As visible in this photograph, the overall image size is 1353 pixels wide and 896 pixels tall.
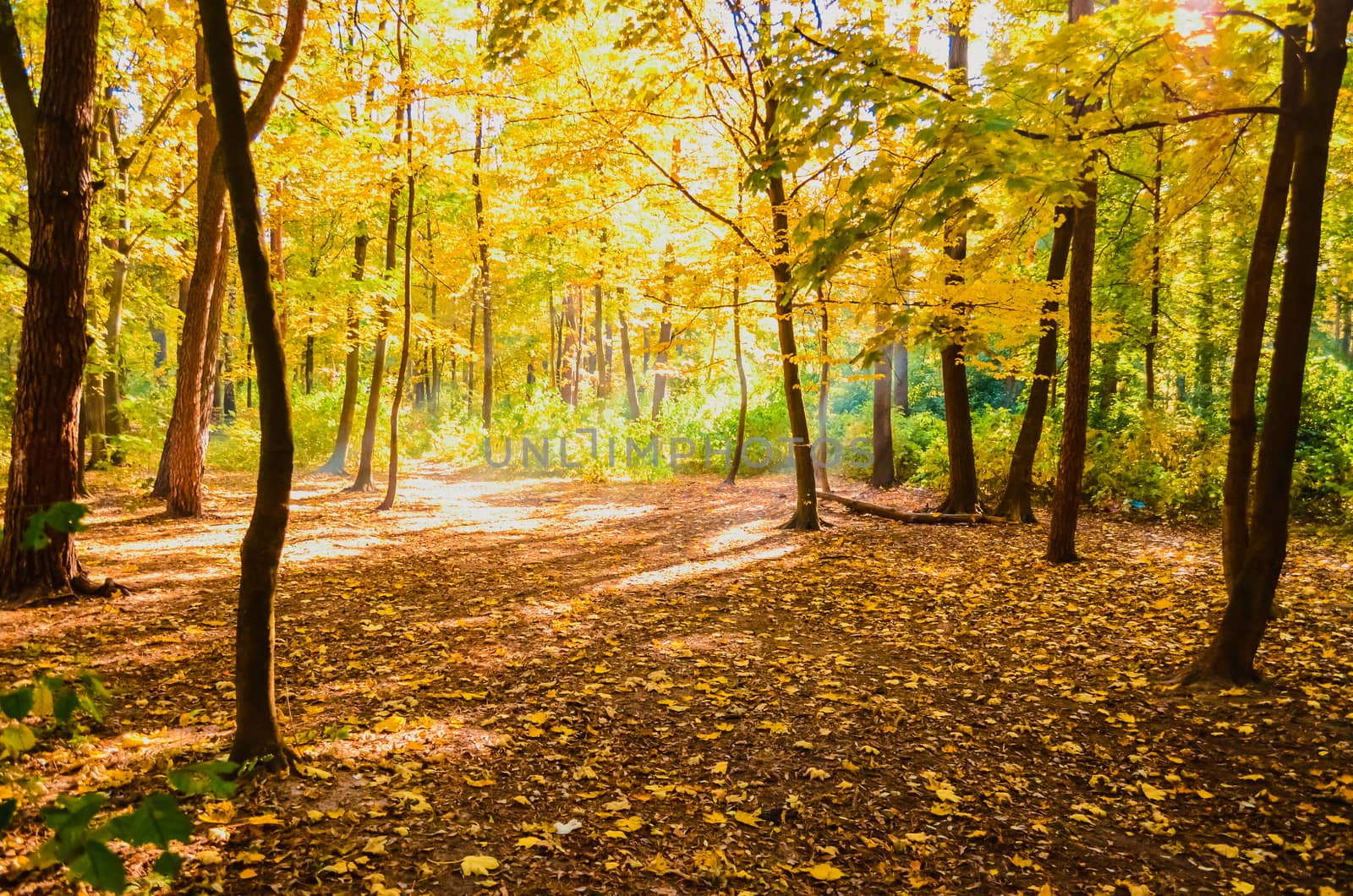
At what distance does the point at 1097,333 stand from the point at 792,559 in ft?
15.8

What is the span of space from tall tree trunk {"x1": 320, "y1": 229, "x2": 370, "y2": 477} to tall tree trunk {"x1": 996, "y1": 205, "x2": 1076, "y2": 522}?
1095 centimetres

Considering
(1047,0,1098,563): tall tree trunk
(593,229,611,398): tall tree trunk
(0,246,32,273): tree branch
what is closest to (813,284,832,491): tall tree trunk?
(1047,0,1098,563): tall tree trunk

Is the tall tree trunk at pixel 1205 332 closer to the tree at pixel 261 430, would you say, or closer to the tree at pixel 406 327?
the tree at pixel 406 327

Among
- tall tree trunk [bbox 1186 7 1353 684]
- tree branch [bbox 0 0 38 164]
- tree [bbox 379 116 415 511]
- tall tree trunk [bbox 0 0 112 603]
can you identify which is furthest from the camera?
tree [bbox 379 116 415 511]

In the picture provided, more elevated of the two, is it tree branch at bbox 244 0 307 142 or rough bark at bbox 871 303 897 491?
tree branch at bbox 244 0 307 142

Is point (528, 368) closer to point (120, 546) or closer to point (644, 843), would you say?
point (120, 546)

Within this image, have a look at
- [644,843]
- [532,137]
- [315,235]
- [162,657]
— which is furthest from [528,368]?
[644,843]

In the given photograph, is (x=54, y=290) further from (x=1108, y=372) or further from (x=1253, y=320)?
(x=1108, y=372)

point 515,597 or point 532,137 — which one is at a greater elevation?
point 532,137

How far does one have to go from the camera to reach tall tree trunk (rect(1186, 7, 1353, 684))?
157 inches

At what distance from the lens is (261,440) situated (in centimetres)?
296

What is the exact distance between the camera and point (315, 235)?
21312 mm

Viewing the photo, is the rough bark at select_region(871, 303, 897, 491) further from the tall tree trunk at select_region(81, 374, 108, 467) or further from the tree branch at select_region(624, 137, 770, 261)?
the tall tree trunk at select_region(81, 374, 108, 467)

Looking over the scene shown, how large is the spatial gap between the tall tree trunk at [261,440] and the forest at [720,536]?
0.07 feet
